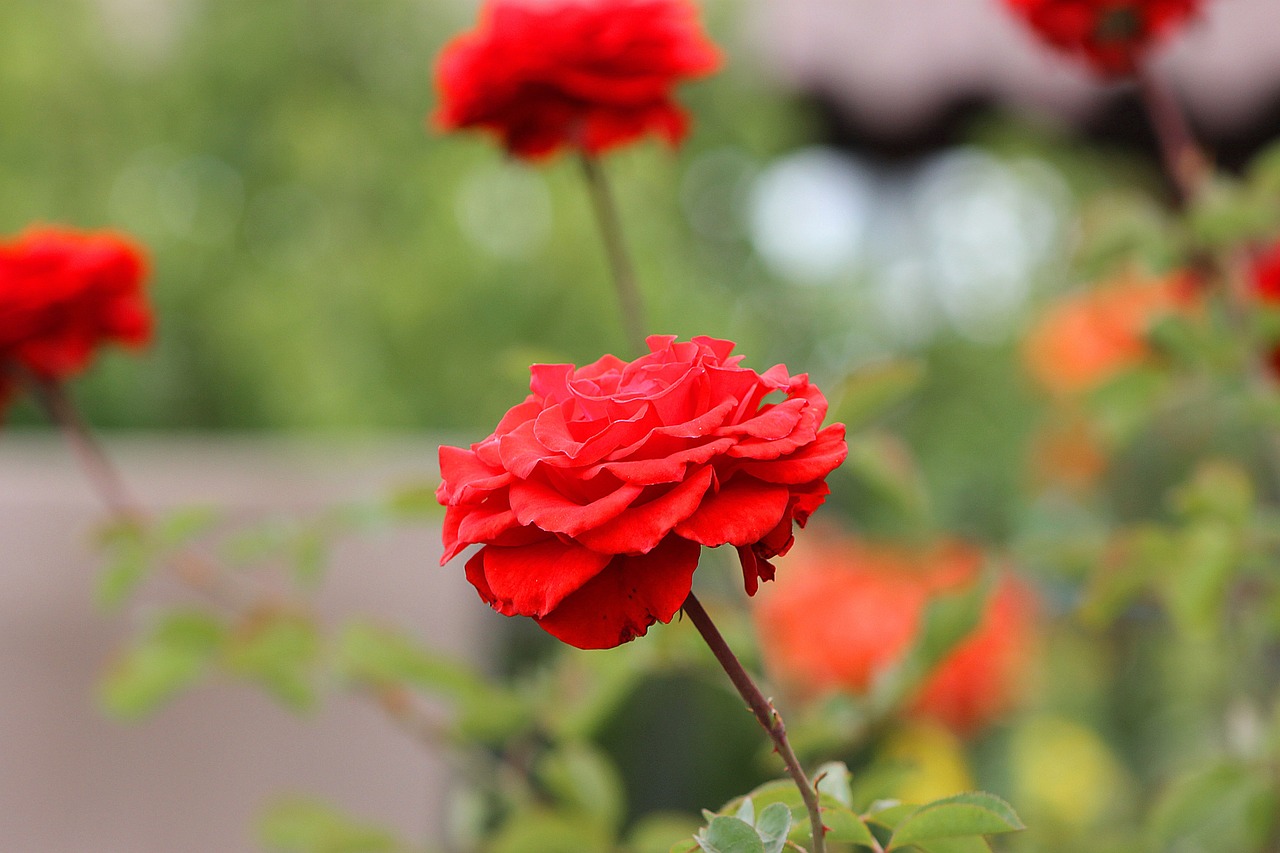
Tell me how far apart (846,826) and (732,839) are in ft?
0.17

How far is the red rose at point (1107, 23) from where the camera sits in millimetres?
548

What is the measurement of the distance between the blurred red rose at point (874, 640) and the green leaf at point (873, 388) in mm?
407

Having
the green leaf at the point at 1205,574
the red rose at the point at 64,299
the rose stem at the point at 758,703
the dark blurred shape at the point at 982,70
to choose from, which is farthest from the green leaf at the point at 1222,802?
the dark blurred shape at the point at 982,70

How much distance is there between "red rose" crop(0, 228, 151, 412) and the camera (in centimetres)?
57

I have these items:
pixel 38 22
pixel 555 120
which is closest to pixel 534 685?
pixel 555 120

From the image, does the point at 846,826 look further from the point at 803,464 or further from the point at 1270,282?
the point at 1270,282

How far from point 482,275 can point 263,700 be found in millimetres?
610

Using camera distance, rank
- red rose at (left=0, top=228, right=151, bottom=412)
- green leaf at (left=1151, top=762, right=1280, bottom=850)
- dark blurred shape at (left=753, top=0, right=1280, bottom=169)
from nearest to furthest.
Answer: green leaf at (left=1151, top=762, right=1280, bottom=850)
red rose at (left=0, top=228, right=151, bottom=412)
dark blurred shape at (left=753, top=0, right=1280, bottom=169)

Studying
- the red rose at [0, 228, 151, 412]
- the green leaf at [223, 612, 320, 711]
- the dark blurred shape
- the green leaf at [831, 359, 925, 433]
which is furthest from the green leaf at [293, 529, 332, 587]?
the dark blurred shape

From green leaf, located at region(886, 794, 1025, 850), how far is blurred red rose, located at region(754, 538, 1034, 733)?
60 cm

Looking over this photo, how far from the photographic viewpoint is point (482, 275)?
1463 millimetres

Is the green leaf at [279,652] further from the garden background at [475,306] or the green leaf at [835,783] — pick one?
the green leaf at [835,783]

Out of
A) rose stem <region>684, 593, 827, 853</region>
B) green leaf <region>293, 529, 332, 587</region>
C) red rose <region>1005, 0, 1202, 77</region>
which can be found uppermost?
red rose <region>1005, 0, 1202, 77</region>

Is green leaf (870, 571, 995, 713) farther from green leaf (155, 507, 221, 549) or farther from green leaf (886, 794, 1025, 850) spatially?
green leaf (155, 507, 221, 549)
